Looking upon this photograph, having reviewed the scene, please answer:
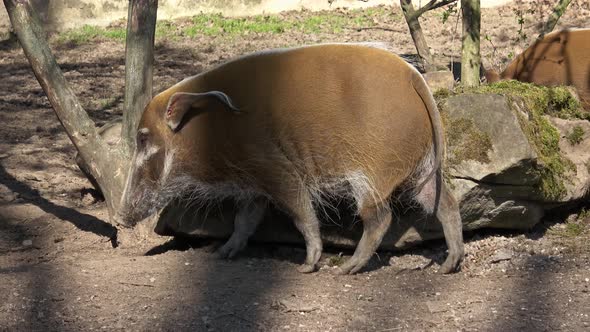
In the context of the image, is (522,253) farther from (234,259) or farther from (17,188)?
(17,188)

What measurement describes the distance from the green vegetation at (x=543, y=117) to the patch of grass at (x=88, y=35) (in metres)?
6.39

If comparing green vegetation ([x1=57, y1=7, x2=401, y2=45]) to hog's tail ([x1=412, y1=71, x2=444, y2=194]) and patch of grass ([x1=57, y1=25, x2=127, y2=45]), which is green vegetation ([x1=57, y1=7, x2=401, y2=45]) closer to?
patch of grass ([x1=57, y1=25, x2=127, y2=45])

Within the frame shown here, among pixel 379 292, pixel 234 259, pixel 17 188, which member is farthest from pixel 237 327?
pixel 17 188

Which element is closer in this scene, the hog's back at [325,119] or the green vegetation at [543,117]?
the hog's back at [325,119]

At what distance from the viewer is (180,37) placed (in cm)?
1052

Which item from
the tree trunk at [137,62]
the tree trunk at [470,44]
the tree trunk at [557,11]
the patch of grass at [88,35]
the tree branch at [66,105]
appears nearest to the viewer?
the tree branch at [66,105]

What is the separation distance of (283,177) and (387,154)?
523mm

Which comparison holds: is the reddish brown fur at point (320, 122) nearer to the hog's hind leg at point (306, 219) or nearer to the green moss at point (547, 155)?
the hog's hind leg at point (306, 219)

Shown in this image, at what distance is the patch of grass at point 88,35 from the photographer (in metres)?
10.5

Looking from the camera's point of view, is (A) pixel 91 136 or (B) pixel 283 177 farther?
(A) pixel 91 136

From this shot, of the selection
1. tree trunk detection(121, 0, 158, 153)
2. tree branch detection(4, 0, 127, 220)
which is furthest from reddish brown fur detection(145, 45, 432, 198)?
tree branch detection(4, 0, 127, 220)

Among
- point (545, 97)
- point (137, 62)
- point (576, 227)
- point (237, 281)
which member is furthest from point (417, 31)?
point (237, 281)

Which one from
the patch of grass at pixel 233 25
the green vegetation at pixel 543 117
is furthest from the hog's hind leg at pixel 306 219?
the patch of grass at pixel 233 25

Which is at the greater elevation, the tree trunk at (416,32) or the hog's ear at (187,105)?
the hog's ear at (187,105)
